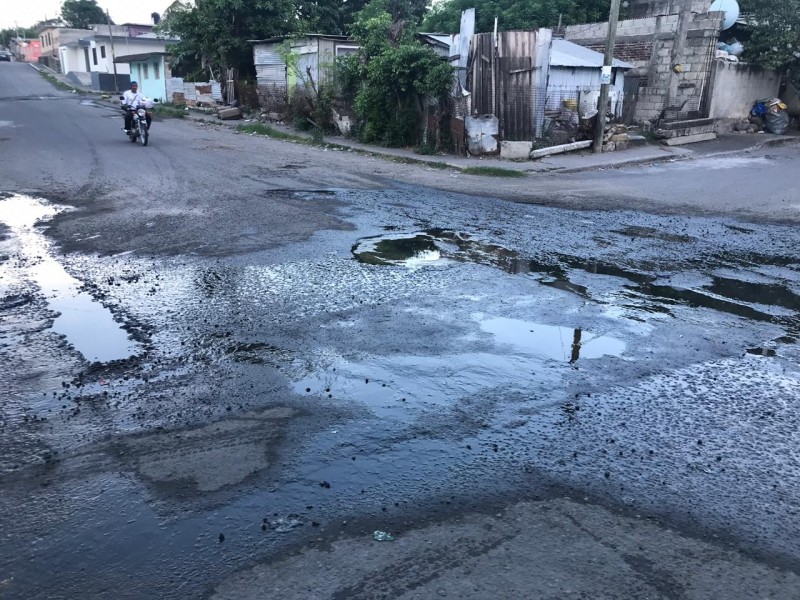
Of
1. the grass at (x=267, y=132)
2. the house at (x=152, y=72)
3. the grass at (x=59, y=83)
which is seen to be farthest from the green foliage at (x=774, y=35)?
the grass at (x=59, y=83)

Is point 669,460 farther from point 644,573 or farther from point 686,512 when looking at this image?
point 644,573

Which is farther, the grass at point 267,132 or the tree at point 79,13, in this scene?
the tree at point 79,13

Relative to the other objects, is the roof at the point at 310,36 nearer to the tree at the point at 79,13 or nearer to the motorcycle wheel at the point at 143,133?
the motorcycle wheel at the point at 143,133

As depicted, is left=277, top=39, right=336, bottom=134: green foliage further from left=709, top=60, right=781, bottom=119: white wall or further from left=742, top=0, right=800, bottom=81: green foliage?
left=742, top=0, right=800, bottom=81: green foliage

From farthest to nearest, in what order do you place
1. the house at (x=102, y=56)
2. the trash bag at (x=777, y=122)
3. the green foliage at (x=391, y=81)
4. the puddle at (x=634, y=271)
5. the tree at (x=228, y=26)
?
1. the house at (x=102, y=56)
2. the tree at (x=228, y=26)
3. the trash bag at (x=777, y=122)
4. the green foliage at (x=391, y=81)
5. the puddle at (x=634, y=271)

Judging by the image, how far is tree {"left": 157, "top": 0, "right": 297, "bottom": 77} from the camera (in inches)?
1110

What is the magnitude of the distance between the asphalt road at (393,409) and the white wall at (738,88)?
49.9 feet

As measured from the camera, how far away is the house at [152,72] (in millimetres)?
35375

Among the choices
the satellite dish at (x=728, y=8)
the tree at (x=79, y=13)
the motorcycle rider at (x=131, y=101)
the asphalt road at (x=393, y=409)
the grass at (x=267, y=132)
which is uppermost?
the tree at (x=79, y=13)

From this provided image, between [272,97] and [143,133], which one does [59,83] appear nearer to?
[272,97]

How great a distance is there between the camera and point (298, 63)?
82.3ft

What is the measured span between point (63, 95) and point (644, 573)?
1794 inches

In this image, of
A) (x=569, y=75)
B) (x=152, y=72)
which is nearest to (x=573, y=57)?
(x=569, y=75)

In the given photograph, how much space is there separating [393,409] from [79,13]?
83.6 meters
